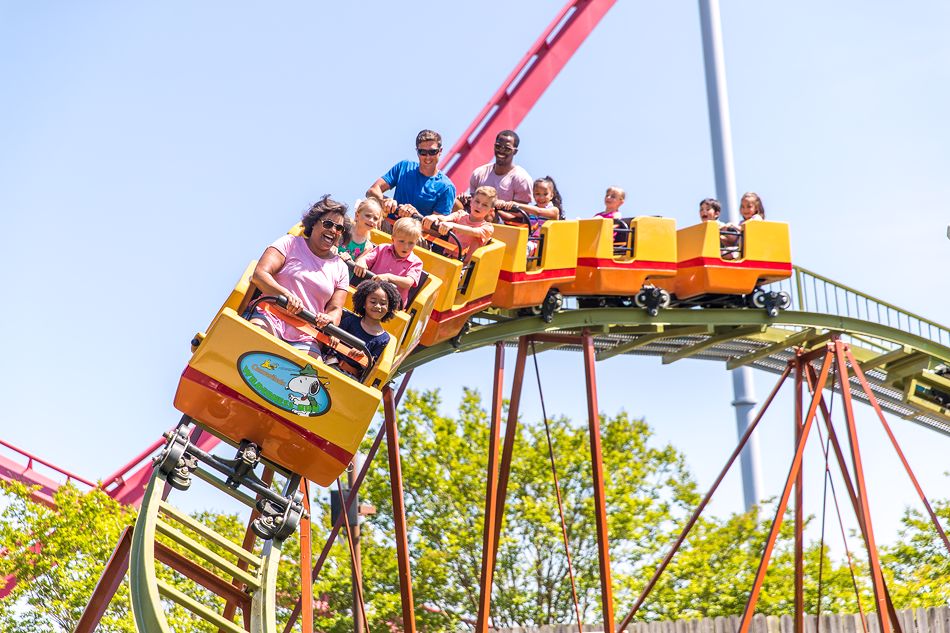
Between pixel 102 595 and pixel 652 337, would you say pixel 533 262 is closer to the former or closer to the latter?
pixel 652 337

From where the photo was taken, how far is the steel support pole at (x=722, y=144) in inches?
776

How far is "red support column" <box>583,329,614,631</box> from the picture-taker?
8883 mm

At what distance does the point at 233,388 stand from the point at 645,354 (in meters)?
5.64

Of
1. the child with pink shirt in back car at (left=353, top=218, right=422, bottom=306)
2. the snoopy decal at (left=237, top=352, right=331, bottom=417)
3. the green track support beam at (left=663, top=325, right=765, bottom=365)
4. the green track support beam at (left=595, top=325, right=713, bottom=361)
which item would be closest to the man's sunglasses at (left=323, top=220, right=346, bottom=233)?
the child with pink shirt in back car at (left=353, top=218, right=422, bottom=306)

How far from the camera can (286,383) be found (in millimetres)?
6160

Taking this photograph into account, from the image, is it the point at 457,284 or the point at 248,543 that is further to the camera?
the point at 248,543

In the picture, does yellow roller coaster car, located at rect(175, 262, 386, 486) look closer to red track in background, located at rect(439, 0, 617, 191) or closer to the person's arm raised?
the person's arm raised

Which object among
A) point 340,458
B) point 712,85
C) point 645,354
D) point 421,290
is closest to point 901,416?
point 645,354

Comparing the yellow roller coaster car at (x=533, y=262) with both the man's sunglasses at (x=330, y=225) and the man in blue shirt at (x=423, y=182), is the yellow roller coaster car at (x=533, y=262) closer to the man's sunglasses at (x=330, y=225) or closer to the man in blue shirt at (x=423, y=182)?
the man in blue shirt at (x=423, y=182)

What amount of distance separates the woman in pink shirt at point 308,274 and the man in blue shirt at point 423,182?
1.64m

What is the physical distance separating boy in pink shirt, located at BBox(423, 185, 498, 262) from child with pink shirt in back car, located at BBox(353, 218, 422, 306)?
2.53 ft

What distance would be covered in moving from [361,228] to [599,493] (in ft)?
9.34

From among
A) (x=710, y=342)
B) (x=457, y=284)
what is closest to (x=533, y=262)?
(x=457, y=284)

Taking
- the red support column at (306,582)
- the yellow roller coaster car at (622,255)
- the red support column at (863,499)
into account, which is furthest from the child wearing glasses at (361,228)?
the red support column at (863,499)
